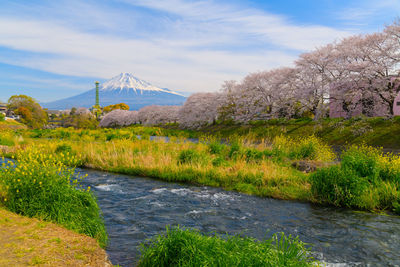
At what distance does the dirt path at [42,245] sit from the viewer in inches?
200

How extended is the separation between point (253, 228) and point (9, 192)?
6774 millimetres

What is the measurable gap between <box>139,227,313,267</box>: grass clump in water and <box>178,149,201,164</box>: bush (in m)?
10.8

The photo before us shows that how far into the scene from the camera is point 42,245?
5.58m

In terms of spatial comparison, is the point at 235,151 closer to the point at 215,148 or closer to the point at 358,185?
the point at 215,148

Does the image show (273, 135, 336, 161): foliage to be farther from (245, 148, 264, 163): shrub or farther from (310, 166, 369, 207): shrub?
(310, 166, 369, 207): shrub

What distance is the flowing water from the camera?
6961 millimetres

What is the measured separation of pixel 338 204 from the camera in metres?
10.6

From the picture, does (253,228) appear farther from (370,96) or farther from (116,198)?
(370,96)

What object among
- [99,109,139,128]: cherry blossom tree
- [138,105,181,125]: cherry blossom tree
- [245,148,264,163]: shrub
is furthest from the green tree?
[245,148,264,163]: shrub

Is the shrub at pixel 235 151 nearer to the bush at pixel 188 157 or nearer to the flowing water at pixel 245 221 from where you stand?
the bush at pixel 188 157

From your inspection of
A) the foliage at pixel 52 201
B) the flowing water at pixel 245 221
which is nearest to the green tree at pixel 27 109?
the flowing water at pixel 245 221

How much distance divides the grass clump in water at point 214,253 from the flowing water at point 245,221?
→ 4.70ft

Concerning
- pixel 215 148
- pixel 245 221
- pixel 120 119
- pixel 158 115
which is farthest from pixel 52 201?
pixel 120 119

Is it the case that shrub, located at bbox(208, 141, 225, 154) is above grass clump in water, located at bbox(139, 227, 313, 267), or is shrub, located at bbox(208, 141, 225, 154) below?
above
